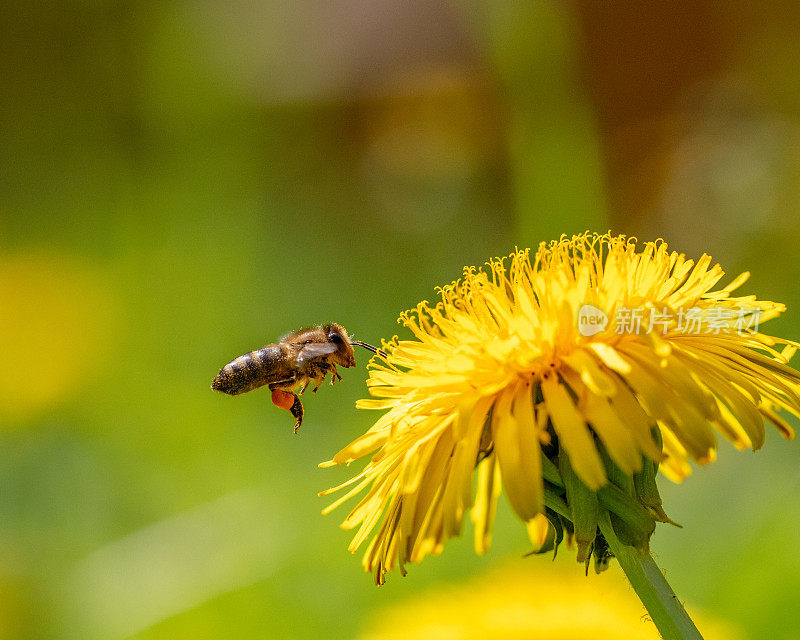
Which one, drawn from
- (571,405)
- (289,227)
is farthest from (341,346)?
(289,227)

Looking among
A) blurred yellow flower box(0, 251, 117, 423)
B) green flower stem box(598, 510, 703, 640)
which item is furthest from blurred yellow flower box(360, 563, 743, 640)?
blurred yellow flower box(0, 251, 117, 423)

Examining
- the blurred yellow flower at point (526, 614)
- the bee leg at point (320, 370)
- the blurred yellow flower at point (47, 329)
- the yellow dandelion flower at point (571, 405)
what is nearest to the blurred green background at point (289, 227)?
the blurred yellow flower at point (47, 329)

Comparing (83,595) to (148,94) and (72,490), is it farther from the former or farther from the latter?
(148,94)

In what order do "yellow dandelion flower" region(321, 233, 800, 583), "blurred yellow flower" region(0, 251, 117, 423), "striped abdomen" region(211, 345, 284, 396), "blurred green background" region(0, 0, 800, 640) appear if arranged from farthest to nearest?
"blurred yellow flower" region(0, 251, 117, 423)
"blurred green background" region(0, 0, 800, 640)
"striped abdomen" region(211, 345, 284, 396)
"yellow dandelion flower" region(321, 233, 800, 583)

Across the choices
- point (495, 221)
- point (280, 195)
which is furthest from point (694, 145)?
point (280, 195)

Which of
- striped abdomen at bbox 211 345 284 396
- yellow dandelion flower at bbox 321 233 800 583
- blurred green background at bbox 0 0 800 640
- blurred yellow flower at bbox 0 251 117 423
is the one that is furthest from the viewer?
blurred yellow flower at bbox 0 251 117 423

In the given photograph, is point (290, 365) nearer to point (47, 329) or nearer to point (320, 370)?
point (320, 370)

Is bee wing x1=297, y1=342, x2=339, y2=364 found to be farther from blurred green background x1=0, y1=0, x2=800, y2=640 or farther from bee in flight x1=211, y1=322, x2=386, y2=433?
blurred green background x1=0, y1=0, x2=800, y2=640
